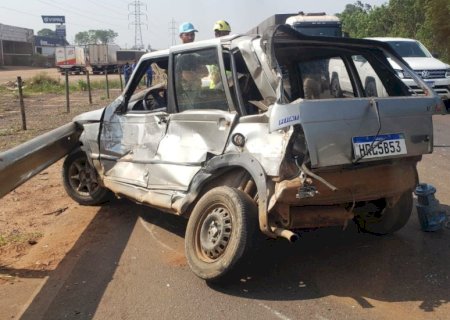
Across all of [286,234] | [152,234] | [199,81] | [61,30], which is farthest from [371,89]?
[61,30]

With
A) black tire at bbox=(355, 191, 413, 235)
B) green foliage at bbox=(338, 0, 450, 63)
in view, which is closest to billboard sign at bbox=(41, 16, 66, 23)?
green foliage at bbox=(338, 0, 450, 63)

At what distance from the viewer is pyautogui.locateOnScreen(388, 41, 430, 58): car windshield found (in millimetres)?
15617

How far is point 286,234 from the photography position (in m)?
3.80

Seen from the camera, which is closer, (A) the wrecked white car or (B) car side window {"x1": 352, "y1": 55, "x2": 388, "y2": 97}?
(A) the wrecked white car

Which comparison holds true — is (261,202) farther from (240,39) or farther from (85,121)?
(85,121)

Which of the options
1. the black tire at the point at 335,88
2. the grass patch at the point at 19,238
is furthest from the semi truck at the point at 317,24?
the grass patch at the point at 19,238

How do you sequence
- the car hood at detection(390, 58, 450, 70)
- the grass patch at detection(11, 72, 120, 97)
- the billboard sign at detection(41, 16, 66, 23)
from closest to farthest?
the car hood at detection(390, 58, 450, 70) → the grass patch at detection(11, 72, 120, 97) → the billboard sign at detection(41, 16, 66, 23)

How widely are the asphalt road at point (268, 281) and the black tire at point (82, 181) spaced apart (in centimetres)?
88

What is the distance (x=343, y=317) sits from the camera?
358 centimetres

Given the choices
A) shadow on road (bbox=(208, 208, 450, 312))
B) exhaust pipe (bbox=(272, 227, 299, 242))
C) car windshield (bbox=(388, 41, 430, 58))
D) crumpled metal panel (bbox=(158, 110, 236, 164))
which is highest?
car windshield (bbox=(388, 41, 430, 58))

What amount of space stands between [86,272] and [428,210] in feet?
11.0

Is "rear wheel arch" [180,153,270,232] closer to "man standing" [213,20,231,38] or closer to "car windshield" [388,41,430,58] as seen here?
"man standing" [213,20,231,38]

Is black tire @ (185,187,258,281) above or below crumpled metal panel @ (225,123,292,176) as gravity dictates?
below

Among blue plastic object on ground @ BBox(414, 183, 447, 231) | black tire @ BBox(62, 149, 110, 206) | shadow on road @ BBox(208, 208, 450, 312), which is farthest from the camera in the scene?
black tire @ BBox(62, 149, 110, 206)
